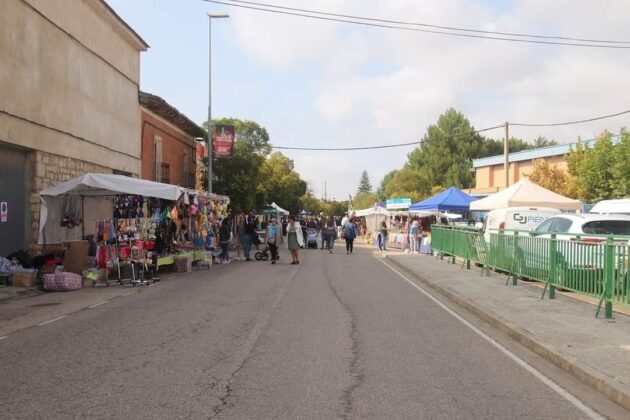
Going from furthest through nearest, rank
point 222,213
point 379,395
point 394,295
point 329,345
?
1. point 222,213
2. point 394,295
3. point 329,345
4. point 379,395

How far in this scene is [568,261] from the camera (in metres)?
10.6

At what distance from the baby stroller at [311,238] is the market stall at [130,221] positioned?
42.1 ft

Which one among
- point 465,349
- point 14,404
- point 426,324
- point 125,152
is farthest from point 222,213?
point 14,404

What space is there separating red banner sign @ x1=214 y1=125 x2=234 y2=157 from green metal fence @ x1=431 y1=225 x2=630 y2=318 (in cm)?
1680

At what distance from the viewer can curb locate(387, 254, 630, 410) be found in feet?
18.9

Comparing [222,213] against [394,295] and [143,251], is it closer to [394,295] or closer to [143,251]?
[143,251]

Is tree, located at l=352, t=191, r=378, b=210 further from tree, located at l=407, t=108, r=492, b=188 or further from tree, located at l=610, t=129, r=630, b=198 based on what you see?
tree, located at l=610, t=129, r=630, b=198

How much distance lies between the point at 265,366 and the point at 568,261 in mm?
6404

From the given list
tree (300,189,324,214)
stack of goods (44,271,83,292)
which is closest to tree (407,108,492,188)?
tree (300,189,324,214)

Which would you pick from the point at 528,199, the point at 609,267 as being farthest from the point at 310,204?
the point at 609,267

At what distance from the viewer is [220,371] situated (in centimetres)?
645

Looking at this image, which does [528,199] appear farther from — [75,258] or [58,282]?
[58,282]

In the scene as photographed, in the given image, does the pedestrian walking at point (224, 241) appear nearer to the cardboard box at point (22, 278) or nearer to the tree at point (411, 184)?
the cardboard box at point (22, 278)

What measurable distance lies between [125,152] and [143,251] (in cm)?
924
